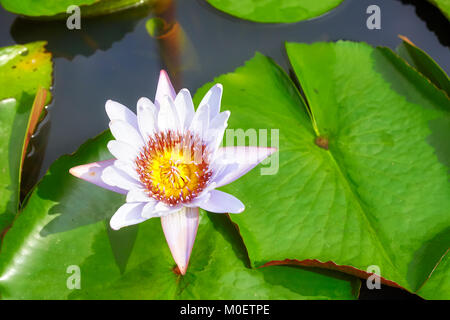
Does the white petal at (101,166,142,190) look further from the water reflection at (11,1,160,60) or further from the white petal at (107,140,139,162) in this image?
the water reflection at (11,1,160,60)

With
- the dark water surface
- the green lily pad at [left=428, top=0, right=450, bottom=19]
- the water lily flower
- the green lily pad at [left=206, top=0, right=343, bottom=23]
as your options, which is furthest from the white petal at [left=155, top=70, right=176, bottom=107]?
the green lily pad at [left=428, top=0, right=450, bottom=19]

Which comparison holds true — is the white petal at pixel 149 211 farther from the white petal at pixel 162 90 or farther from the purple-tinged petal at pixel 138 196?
the white petal at pixel 162 90

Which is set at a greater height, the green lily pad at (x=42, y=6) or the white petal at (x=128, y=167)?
the green lily pad at (x=42, y=6)

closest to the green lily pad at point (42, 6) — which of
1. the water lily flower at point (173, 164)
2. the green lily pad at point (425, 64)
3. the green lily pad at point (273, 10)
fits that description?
the green lily pad at point (273, 10)

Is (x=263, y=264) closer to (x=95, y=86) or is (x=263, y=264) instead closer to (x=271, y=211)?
(x=271, y=211)

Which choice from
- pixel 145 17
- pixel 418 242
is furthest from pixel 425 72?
pixel 145 17

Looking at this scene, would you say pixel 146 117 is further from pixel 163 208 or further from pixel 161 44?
pixel 161 44
